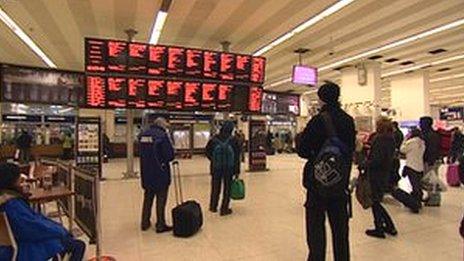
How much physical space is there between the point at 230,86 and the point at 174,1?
252 cm

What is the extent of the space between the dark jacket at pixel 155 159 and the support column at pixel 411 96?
44.3ft

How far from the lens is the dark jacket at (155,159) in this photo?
485 centimetres

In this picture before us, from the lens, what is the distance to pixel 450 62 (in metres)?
13.9

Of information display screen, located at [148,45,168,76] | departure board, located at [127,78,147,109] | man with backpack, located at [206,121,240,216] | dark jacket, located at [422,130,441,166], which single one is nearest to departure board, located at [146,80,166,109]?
departure board, located at [127,78,147,109]

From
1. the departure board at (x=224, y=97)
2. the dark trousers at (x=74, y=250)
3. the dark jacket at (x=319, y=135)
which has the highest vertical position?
the departure board at (x=224, y=97)

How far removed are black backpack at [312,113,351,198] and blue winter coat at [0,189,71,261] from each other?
1889 millimetres

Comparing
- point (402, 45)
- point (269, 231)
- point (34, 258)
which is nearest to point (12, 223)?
point (34, 258)

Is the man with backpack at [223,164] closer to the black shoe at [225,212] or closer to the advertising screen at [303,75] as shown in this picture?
the black shoe at [225,212]

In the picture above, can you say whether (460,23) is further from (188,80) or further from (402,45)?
(188,80)

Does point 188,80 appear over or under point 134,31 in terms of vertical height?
under

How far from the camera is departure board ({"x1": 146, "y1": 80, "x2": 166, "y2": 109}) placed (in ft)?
28.4

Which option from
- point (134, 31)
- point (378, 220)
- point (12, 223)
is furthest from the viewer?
point (134, 31)

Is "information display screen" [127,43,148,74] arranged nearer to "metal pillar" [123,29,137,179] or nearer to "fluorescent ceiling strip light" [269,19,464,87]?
"metal pillar" [123,29,137,179]

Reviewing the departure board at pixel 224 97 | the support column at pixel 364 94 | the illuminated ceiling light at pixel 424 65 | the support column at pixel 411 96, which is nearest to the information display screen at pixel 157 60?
the departure board at pixel 224 97
